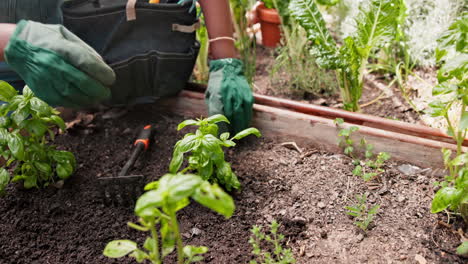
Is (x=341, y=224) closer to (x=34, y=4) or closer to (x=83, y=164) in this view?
(x=83, y=164)

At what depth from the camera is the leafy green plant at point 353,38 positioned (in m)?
1.96

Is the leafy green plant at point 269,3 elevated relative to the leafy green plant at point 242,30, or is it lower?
elevated

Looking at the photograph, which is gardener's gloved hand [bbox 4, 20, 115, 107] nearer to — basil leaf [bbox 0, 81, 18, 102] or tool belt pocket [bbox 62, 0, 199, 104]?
basil leaf [bbox 0, 81, 18, 102]

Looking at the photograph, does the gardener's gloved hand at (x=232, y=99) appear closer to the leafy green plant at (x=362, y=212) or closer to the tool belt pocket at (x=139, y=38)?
the tool belt pocket at (x=139, y=38)

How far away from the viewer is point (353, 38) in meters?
2.05

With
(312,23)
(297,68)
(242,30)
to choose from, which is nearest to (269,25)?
(242,30)

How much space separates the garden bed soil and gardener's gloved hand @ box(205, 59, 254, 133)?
14 cm

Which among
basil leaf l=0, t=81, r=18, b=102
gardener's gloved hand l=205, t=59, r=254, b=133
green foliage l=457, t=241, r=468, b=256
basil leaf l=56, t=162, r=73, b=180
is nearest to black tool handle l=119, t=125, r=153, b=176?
basil leaf l=56, t=162, r=73, b=180

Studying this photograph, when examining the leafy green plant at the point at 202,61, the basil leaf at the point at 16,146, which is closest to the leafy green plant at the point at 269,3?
the leafy green plant at the point at 202,61

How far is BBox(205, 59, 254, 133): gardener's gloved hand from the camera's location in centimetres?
186

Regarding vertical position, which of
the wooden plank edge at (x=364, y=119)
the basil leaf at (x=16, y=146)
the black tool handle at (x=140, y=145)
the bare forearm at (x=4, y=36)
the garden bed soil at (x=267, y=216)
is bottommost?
the garden bed soil at (x=267, y=216)

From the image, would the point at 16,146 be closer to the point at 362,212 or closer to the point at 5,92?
the point at 5,92

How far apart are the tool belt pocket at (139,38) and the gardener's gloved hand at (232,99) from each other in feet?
0.94

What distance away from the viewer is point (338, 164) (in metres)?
1.77
